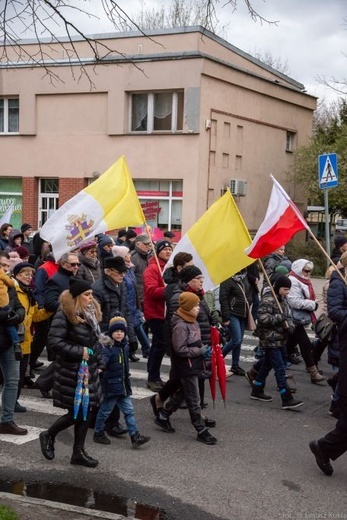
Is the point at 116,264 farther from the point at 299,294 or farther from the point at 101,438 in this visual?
the point at 299,294

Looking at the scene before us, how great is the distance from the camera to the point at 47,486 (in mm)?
5965

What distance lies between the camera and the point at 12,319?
7.24 m

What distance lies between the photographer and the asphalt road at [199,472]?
5.62m

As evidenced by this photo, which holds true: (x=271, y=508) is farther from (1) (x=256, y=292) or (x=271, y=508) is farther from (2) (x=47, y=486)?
(1) (x=256, y=292)

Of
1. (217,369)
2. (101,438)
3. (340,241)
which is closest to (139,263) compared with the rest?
(340,241)

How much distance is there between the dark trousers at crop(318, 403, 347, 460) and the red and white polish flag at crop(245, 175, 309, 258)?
280 cm

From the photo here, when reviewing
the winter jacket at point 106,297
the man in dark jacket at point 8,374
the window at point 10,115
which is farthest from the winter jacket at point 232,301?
the window at point 10,115


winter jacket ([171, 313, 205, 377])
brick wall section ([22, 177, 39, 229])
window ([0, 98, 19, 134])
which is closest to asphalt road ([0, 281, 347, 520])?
winter jacket ([171, 313, 205, 377])

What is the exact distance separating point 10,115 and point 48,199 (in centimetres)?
343

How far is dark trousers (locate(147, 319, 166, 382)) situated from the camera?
30.1ft

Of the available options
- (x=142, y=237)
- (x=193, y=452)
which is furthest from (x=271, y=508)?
(x=142, y=237)

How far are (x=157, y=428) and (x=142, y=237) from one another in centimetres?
453

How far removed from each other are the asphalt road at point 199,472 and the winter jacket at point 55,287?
1221 millimetres

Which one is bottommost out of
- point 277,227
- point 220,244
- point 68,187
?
point 220,244
